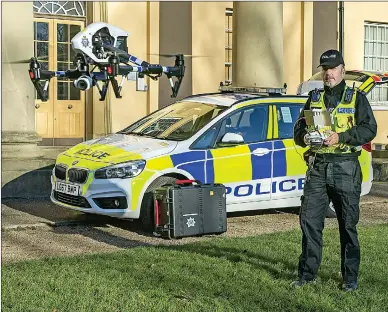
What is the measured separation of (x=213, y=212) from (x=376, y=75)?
406 cm

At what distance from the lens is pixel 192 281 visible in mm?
6430

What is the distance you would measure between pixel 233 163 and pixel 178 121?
0.99 meters

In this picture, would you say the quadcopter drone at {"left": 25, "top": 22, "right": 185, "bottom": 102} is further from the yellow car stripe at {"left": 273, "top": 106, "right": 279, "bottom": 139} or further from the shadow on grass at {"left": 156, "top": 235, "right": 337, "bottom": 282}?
the shadow on grass at {"left": 156, "top": 235, "right": 337, "bottom": 282}

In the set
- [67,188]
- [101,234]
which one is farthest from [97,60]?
[101,234]

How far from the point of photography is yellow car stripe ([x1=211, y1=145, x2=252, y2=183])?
9.50 metres

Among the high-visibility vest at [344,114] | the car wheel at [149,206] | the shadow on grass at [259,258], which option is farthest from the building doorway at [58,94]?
the high-visibility vest at [344,114]

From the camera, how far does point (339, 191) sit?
6223 millimetres

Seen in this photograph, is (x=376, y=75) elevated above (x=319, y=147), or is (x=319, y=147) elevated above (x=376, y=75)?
(x=376, y=75)

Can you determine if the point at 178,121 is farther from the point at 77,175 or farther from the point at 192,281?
the point at 192,281

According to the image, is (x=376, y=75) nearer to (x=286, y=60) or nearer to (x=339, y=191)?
(x=339, y=191)

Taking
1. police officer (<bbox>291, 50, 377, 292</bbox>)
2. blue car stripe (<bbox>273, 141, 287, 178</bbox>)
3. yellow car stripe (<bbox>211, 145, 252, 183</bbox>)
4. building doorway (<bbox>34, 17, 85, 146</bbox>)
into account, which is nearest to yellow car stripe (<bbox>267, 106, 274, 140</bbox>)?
blue car stripe (<bbox>273, 141, 287, 178</bbox>)

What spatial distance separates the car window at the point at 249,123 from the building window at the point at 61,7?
8.27 metres

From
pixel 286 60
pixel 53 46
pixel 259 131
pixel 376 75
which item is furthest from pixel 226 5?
pixel 259 131

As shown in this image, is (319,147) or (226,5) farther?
(226,5)
